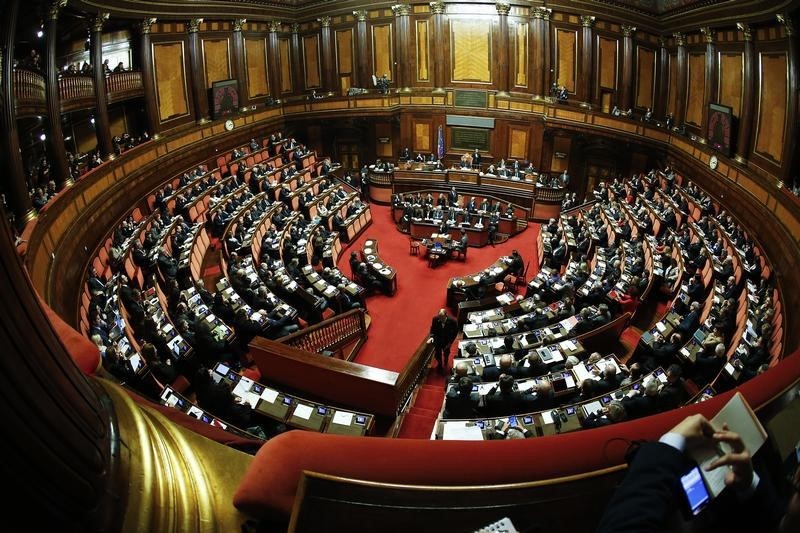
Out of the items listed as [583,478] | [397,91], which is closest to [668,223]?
[397,91]

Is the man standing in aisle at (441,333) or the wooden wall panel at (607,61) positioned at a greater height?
the wooden wall panel at (607,61)

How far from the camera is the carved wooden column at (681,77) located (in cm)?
1672

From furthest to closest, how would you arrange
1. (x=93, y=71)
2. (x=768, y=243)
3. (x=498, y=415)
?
(x=93, y=71), (x=768, y=243), (x=498, y=415)

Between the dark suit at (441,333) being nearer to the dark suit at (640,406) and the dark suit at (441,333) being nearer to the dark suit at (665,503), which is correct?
the dark suit at (640,406)

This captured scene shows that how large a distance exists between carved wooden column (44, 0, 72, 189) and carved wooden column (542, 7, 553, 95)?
16.2m

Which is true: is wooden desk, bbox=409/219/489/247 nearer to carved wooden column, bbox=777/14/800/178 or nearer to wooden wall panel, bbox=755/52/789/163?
wooden wall panel, bbox=755/52/789/163

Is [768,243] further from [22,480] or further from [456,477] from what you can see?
[22,480]

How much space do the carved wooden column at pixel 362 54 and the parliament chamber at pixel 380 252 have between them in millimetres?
156

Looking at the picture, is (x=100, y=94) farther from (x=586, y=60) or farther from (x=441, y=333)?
(x=586, y=60)

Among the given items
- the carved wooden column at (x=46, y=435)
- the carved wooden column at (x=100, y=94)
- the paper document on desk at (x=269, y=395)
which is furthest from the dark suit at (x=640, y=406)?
the carved wooden column at (x=100, y=94)

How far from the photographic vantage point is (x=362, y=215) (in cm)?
1769

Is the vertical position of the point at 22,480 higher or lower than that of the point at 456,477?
higher

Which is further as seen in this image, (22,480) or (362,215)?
(362,215)

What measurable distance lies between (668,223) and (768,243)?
3.06 m
